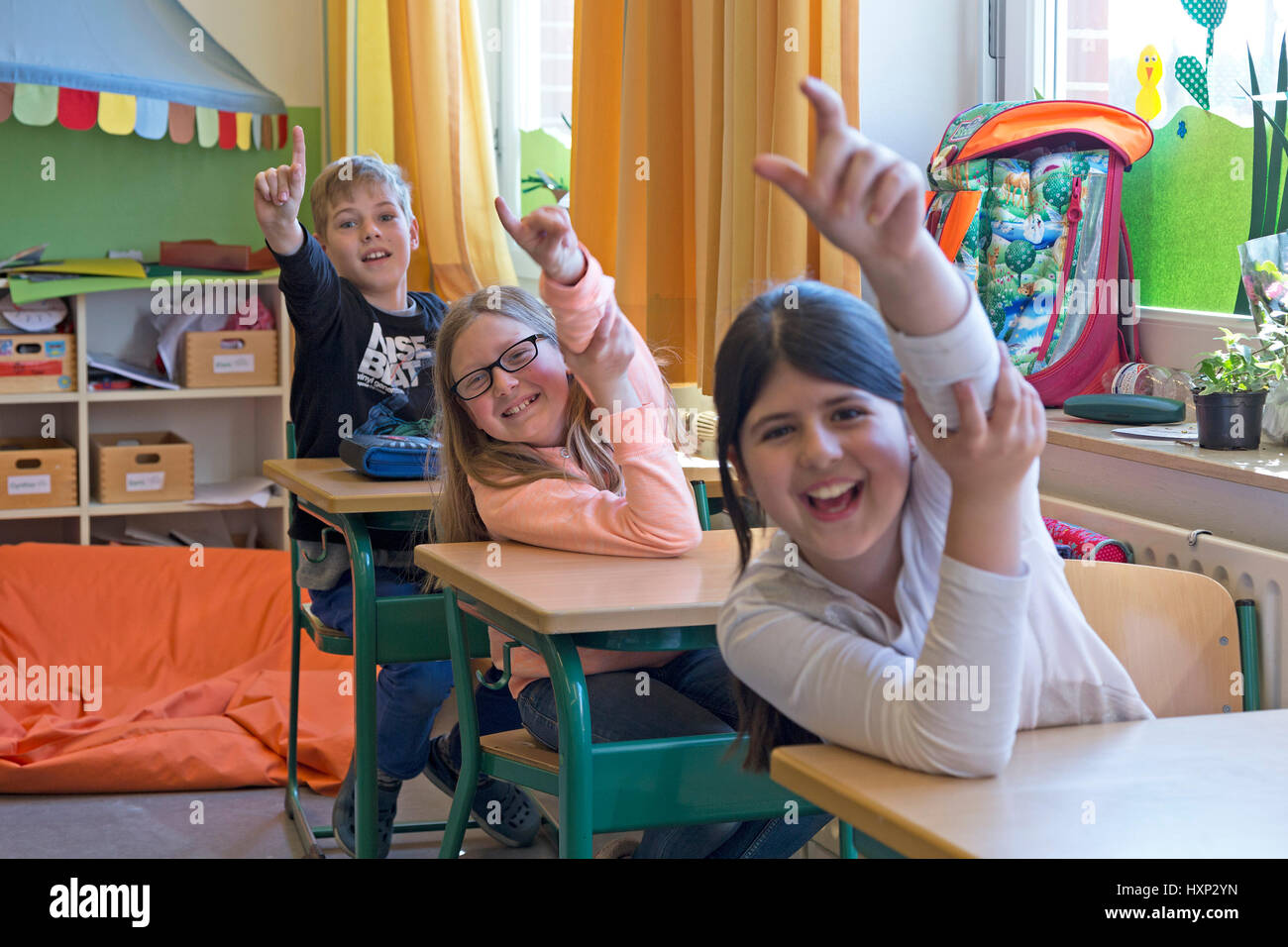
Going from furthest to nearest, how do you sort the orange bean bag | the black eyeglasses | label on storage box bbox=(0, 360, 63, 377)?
label on storage box bbox=(0, 360, 63, 377), the orange bean bag, the black eyeglasses

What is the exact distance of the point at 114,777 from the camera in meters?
3.06

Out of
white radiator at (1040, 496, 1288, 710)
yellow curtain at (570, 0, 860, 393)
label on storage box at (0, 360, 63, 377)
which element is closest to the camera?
white radiator at (1040, 496, 1288, 710)

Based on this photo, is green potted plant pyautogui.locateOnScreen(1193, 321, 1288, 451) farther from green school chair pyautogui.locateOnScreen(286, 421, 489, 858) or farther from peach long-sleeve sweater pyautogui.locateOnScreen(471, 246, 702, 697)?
green school chair pyautogui.locateOnScreen(286, 421, 489, 858)

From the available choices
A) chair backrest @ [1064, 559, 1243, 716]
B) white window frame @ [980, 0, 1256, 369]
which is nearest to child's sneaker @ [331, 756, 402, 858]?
chair backrest @ [1064, 559, 1243, 716]

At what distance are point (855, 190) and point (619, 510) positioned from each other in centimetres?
108

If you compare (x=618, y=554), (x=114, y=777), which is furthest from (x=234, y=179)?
(x=618, y=554)

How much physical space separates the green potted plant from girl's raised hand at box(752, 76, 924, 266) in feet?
3.82

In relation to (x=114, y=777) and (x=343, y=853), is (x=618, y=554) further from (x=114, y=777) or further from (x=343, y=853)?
(x=114, y=777)

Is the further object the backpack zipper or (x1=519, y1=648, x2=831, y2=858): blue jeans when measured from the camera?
the backpack zipper

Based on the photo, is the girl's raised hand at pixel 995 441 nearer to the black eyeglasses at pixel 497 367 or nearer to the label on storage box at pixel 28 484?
the black eyeglasses at pixel 497 367

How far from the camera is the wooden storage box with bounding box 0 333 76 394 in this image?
4.04m

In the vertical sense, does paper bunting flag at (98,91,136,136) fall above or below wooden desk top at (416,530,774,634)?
above

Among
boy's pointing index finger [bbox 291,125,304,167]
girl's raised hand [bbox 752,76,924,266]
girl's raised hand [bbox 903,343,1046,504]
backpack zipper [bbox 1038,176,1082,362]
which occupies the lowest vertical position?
girl's raised hand [bbox 903,343,1046,504]
